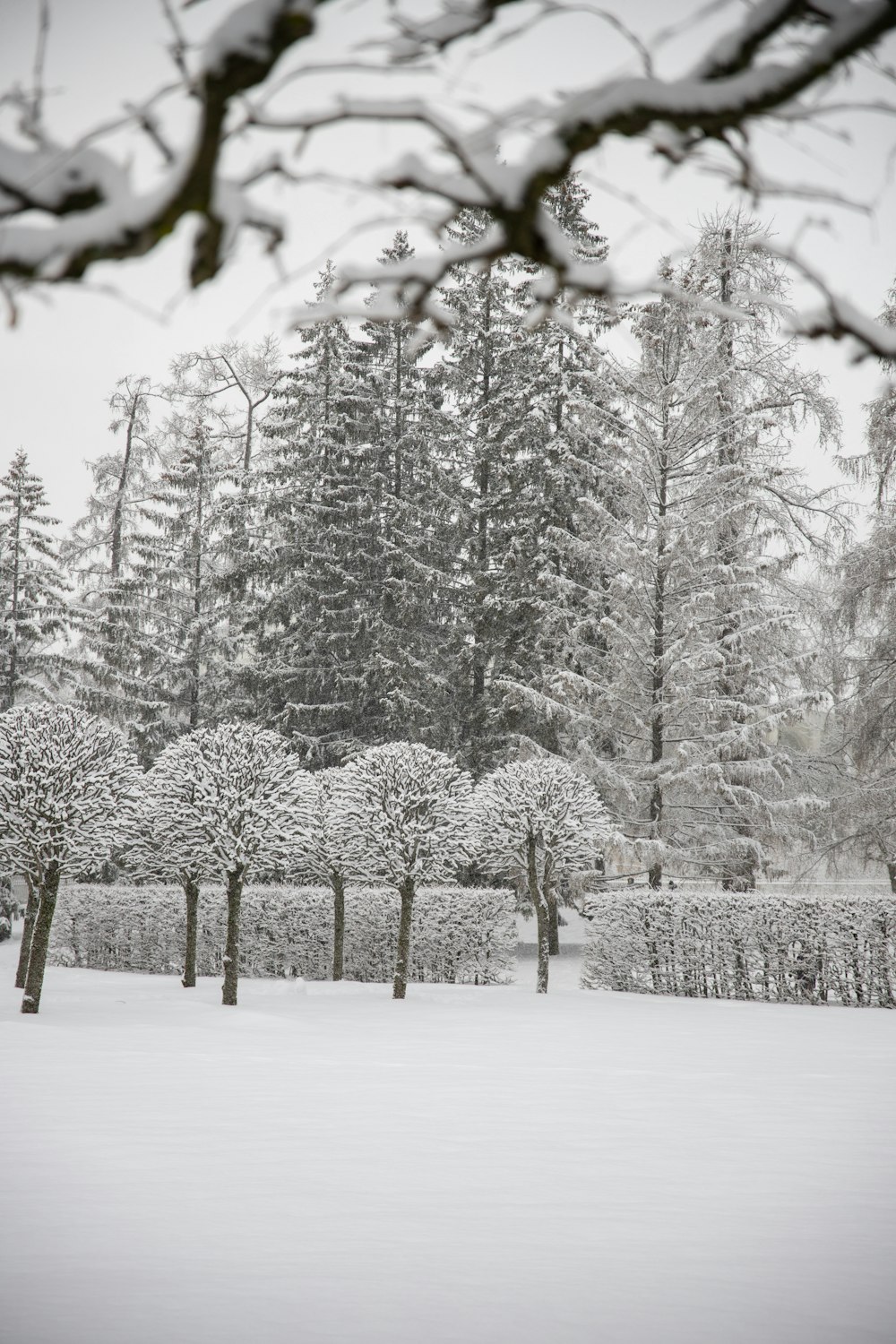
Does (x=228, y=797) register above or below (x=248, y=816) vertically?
above

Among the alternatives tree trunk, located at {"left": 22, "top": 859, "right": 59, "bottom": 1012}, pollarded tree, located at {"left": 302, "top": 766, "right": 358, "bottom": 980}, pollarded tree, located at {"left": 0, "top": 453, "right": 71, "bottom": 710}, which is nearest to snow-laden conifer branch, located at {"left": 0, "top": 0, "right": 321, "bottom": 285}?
tree trunk, located at {"left": 22, "top": 859, "right": 59, "bottom": 1012}

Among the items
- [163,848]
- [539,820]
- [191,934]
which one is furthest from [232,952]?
[539,820]

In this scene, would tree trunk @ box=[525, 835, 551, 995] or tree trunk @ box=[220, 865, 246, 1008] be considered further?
tree trunk @ box=[525, 835, 551, 995]

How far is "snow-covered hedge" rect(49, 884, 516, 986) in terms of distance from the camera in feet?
55.8

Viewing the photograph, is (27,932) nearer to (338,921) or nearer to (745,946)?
(338,921)

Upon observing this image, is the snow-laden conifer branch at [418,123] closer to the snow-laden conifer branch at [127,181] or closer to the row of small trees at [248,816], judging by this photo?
the snow-laden conifer branch at [127,181]

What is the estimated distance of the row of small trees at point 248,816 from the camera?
12.3 m

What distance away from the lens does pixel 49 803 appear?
1213 centimetres

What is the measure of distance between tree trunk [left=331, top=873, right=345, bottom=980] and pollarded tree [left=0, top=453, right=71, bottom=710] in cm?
1536

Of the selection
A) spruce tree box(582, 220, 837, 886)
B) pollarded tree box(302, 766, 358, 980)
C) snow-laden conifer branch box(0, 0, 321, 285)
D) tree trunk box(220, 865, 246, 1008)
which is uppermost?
spruce tree box(582, 220, 837, 886)

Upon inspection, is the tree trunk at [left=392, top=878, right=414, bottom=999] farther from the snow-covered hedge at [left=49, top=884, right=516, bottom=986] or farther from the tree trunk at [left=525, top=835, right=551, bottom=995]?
the snow-covered hedge at [left=49, top=884, right=516, bottom=986]

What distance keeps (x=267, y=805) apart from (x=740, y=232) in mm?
14454

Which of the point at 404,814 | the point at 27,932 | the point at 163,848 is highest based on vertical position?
the point at 404,814

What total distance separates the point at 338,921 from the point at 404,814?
11.3 feet
